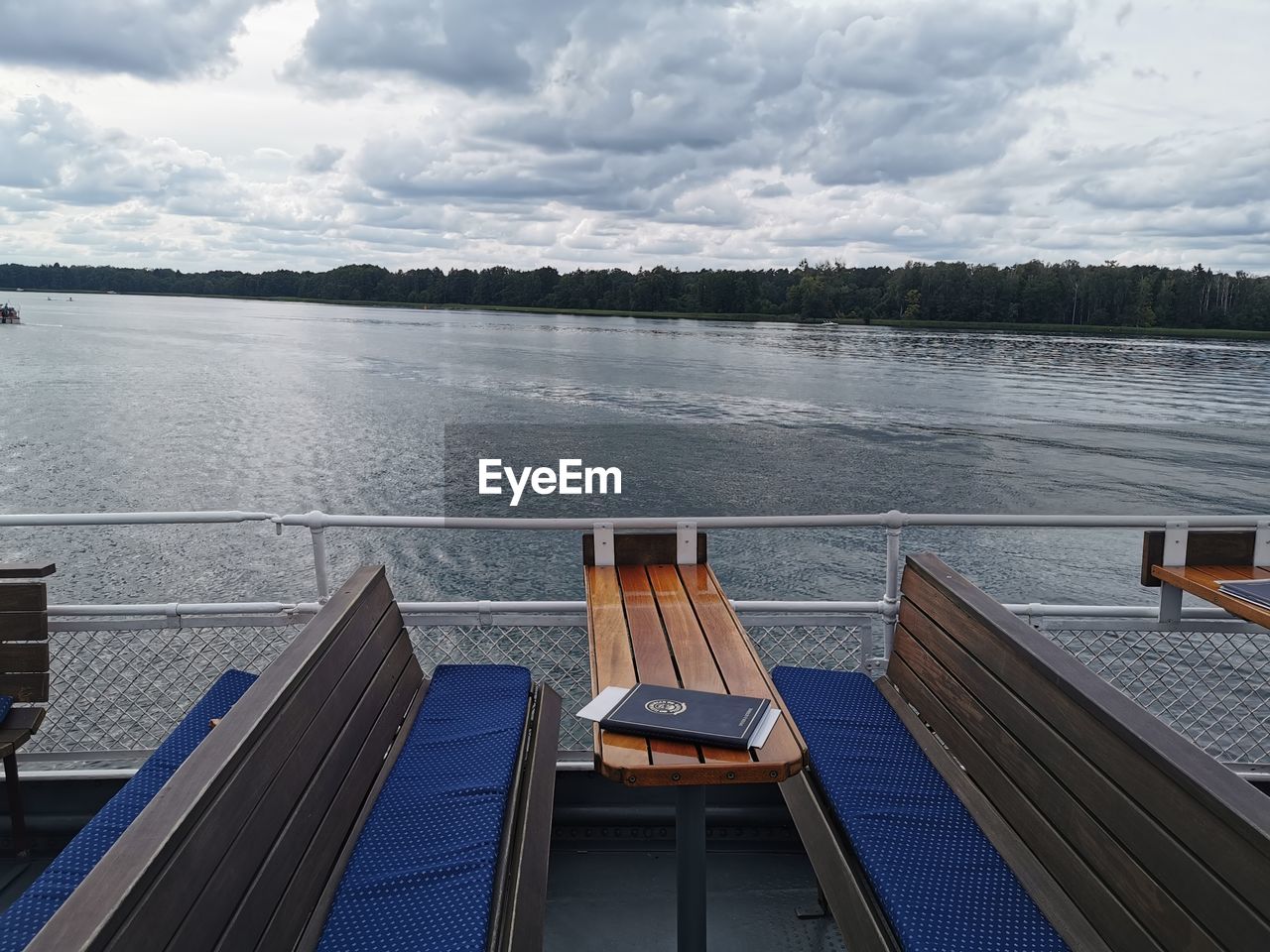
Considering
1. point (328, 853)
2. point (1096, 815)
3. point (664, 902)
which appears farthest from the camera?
point (664, 902)

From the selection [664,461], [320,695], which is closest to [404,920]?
[320,695]

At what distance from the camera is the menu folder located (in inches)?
71.9

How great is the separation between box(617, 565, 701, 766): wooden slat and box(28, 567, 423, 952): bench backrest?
725 mm

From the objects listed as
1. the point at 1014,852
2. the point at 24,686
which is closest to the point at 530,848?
the point at 1014,852

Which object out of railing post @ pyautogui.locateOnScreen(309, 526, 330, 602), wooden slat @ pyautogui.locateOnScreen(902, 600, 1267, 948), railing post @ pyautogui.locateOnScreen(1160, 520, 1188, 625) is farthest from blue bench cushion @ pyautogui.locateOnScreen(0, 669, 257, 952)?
railing post @ pyautogui.locateOnScreen(1160, 520, 1188, 625)

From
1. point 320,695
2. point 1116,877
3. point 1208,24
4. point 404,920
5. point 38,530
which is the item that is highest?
point 1208,24

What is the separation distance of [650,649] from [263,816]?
1121 mm

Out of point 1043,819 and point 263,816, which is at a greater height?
point 263,816

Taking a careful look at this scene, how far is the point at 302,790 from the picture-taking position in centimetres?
177

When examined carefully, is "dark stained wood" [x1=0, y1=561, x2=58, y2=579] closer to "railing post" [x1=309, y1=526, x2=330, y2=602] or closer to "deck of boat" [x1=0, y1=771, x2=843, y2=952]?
"deck of boat" [x1=0, y1=771, x2=843, y2=952]

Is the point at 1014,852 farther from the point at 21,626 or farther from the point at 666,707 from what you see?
the point at 21,626

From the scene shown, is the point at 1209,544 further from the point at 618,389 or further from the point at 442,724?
the point at 618,389

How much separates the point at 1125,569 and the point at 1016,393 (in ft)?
109

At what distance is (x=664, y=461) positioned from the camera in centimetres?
2728
